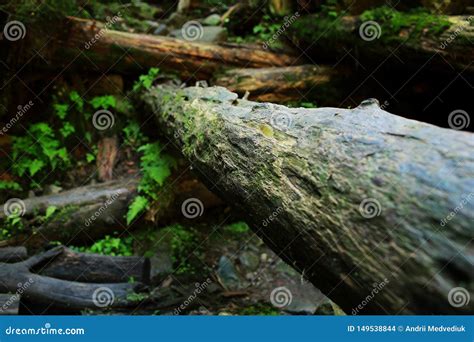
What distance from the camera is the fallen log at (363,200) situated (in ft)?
5.58

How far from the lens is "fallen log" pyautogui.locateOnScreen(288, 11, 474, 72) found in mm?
5121

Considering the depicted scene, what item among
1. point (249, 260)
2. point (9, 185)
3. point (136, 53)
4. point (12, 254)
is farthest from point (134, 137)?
point (249, 260)

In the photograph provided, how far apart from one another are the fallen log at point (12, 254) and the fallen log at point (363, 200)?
3140mm

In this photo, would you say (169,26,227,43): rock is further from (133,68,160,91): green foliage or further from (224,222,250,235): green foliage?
(224,222,250,235): green foliage

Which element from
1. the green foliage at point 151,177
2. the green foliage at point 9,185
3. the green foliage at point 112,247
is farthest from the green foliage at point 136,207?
the green foliage at point 9,185

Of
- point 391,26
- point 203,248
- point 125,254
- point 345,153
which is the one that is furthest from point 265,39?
point 345,153

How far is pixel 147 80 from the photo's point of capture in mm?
6637

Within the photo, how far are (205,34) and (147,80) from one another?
1981mm

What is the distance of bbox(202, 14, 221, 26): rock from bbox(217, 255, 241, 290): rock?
17.6 ft

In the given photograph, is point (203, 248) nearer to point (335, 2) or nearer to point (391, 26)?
point (391, 26)

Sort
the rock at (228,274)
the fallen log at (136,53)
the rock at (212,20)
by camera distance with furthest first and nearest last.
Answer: the rock at (212,20) → the fallen log at (136,53) → the rock at (228,274)

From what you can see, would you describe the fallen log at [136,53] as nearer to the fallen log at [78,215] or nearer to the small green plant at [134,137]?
the small green plant at [134,137]
